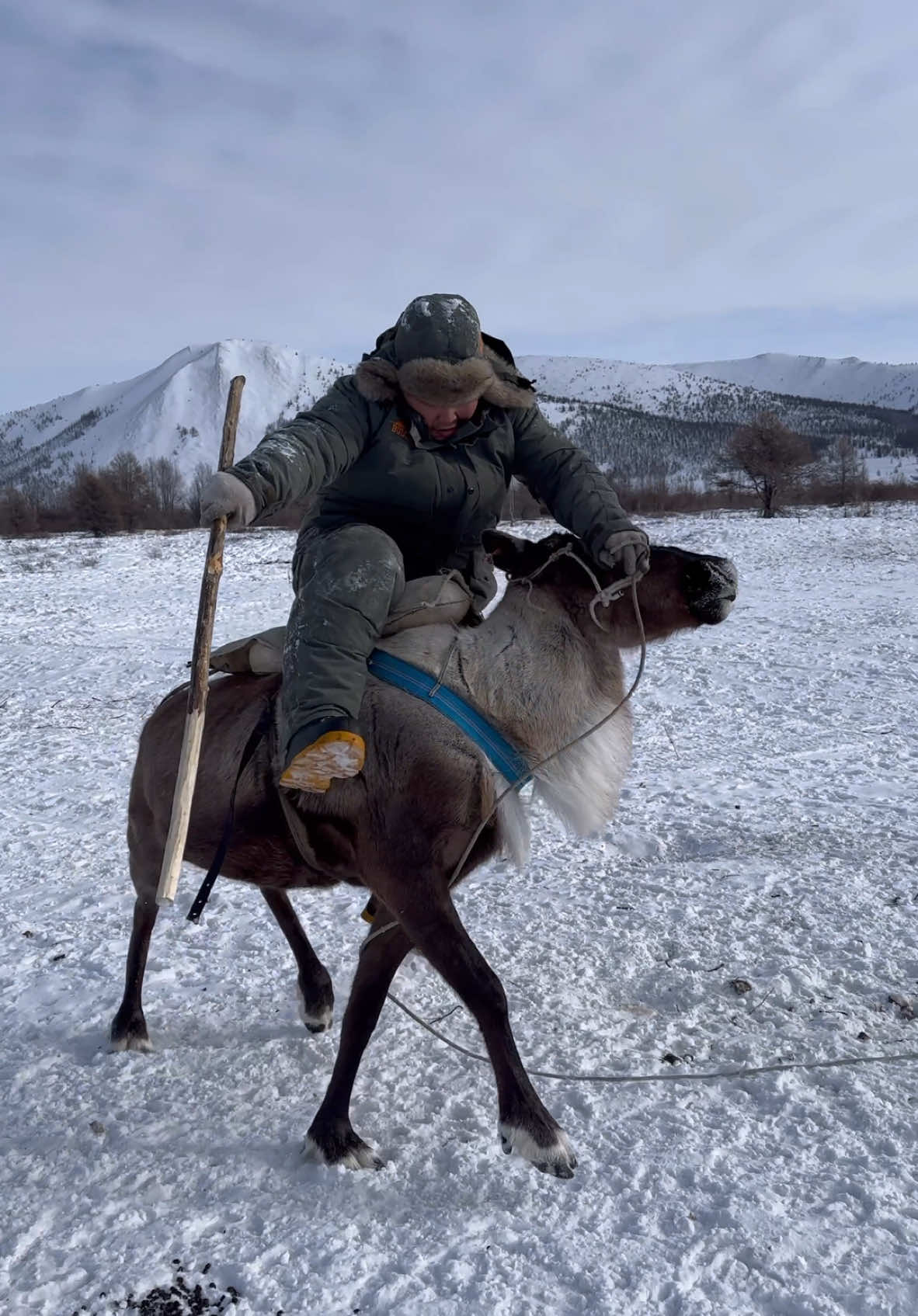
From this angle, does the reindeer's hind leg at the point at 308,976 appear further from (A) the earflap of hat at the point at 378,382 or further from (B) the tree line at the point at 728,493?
(B) the tree line at the point at 728,493

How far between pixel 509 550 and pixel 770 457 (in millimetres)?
33787

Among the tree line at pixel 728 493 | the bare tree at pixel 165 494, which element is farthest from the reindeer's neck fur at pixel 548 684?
the bare tree at pixel 165 494

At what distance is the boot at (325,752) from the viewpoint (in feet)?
8.63

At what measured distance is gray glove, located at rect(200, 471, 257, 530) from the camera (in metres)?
2.55

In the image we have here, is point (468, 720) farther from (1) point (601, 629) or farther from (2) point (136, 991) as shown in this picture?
(2) point (136, 991)

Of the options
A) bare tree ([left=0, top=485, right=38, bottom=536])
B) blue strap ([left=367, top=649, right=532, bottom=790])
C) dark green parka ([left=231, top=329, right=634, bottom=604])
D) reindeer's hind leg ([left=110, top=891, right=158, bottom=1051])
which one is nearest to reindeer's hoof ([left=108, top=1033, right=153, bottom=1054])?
reindeer's hind leg ([left=110, top=891, right=158, bottom=1051])

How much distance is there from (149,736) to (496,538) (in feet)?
5.46

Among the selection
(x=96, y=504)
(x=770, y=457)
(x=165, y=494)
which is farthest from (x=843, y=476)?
(x=165, y=494)

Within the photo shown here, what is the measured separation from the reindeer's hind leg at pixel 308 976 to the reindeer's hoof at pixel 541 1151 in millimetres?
1321

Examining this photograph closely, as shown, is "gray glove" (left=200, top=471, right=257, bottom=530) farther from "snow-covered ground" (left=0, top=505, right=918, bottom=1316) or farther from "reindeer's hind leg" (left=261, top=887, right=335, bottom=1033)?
"snow-covered ground" (left=0, top=505, right=918, bottom=1316)

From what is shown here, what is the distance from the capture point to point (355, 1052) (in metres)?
2.93

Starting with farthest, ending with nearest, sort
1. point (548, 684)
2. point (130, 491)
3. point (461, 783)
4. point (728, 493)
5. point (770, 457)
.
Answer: point (728, 493), point (130, 491), point (770, 457), point (548, 684), point (461, 783)

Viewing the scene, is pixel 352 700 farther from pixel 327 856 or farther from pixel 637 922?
pixel 637 922

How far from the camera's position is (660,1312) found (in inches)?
84.6
